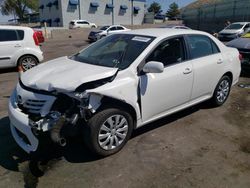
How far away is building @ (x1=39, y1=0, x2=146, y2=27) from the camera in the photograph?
45.1m

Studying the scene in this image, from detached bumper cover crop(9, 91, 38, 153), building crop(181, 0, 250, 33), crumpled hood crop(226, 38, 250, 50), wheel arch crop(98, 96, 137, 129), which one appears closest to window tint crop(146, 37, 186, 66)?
wheel arch crop(98, 96, 137, 129)

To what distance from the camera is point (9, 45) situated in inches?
324

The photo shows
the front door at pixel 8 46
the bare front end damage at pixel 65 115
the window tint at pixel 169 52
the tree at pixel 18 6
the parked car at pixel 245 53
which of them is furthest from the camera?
the tree at pixel 18 6

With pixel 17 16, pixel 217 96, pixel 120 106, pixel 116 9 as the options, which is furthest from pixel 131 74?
pixel 17 16

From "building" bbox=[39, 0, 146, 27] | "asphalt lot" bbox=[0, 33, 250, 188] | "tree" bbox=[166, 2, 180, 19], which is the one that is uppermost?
"tree" bbox=[166, 2, 180, 19]

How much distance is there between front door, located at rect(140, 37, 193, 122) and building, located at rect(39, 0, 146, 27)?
145 ft

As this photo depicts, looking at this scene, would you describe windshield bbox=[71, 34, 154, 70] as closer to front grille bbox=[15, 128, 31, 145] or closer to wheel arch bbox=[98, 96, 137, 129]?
wheel arch bbox=[98, 96, 137, 129]

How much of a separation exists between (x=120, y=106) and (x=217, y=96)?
256 centimetres

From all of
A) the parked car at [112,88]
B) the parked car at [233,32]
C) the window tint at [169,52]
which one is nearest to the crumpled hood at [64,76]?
the parked car at [112,88]

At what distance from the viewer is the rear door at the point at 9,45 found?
26.9 ft

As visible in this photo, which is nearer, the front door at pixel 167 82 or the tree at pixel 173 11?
the front door at pixel 167 82

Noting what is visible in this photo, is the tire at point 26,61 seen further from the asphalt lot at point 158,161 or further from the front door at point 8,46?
the asphalt lot at point 158,161

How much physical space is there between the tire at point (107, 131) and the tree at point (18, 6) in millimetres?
64382

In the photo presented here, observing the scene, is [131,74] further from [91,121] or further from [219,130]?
[219,130]
